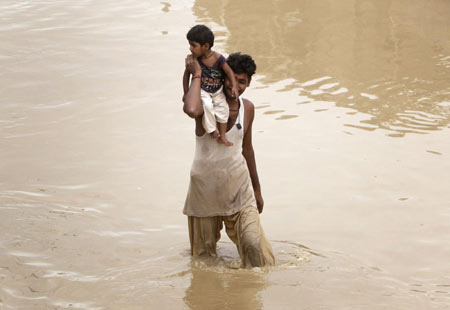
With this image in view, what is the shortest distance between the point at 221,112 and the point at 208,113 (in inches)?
3.6

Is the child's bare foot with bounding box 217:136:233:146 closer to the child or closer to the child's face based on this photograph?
the child

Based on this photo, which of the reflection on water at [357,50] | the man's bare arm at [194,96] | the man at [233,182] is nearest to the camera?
the man's bare arm at [194,96]

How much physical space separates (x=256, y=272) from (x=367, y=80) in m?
5.03

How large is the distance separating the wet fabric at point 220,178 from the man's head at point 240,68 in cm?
17

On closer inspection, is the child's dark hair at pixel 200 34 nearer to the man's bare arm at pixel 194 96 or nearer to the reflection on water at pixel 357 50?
the man's bare arm at pixel 194 96

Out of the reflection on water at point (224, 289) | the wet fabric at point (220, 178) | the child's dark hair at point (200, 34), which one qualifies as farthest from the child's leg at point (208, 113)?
the reflection on water at point (224, 289)

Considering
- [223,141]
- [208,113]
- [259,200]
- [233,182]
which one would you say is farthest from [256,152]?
[208,113]

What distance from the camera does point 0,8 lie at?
1320cm

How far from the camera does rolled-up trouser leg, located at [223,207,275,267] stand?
477 cm

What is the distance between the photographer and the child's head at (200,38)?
14.3ft

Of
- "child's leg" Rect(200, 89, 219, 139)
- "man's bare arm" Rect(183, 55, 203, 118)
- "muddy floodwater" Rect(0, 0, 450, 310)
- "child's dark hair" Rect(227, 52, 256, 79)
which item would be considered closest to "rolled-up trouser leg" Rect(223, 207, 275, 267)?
"muddy floodwater" Rect(0, 0, 450, 310)

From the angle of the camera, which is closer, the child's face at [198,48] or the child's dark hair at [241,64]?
the child's face at [198,48]

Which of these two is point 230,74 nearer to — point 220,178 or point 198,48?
point 198,48

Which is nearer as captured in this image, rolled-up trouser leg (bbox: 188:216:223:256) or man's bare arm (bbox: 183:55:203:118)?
man's bare arm (bbox: 183:55:203:118)
